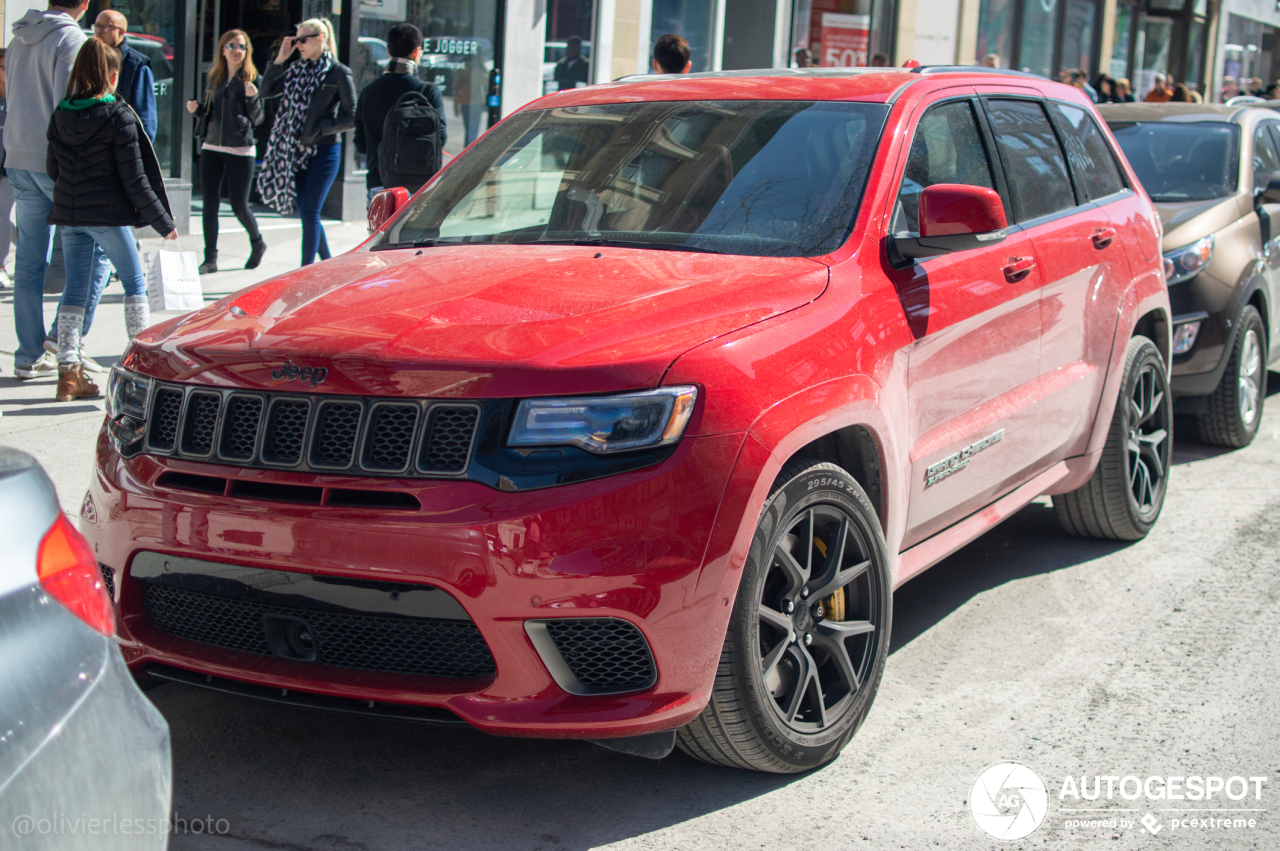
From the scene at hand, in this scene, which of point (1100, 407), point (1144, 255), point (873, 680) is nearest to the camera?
point (873, 680)

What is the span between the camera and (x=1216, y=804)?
10.8ft

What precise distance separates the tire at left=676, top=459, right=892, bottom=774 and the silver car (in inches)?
56.6

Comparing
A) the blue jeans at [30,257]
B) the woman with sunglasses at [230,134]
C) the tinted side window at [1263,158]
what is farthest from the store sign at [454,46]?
the tinted side window at [1263,158]

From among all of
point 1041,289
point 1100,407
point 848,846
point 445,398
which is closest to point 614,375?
point 445,398

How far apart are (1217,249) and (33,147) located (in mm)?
6523

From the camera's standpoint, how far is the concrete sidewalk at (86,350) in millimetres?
5961

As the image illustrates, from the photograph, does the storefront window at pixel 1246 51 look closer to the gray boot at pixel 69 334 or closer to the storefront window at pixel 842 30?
the storefront window at pixel 842 30

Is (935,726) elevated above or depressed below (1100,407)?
below

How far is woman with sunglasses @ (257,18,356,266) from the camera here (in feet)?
32.3

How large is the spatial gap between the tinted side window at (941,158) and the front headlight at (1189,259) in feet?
10.1

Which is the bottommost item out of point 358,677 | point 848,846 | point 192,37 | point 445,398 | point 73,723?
point 848,846

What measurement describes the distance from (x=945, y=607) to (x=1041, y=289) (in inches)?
45.7

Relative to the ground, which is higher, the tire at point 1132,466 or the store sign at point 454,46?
the store sign at point 454,46

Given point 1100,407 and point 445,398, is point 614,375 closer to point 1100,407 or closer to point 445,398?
point 445,398
